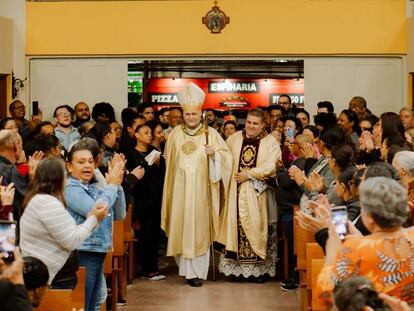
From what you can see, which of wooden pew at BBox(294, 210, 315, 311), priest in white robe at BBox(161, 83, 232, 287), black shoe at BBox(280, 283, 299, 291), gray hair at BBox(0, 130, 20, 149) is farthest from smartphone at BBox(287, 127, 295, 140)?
gray hair at BBox(0, 130, 20, 149)

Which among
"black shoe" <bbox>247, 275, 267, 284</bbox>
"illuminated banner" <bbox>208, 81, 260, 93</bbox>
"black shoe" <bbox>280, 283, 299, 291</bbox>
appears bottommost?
"black shoe" <bbox>280, 283, 299, 291</bbox>

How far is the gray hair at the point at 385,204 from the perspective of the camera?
12.1ft

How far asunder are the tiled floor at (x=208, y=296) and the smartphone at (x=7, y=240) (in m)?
3.43

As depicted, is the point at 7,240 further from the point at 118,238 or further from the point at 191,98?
→ the point at 191,98

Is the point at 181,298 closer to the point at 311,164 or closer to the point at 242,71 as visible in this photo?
the point at 311,164

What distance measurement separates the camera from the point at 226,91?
47.1ft

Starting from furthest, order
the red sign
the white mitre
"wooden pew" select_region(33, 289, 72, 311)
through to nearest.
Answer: the red sign, the white mitre, "wooden pew" select_region(33, 289, 72, 311)

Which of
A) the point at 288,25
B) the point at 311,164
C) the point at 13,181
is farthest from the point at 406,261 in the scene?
the point at 288,25

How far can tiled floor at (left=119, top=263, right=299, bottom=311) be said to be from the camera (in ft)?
25.2

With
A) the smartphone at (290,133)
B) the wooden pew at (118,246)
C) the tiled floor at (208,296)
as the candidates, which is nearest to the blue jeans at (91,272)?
the wooden pew at (118,246)

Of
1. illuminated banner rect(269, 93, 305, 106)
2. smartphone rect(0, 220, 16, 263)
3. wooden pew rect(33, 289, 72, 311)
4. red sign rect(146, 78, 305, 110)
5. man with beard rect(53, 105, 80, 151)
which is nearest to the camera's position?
smartphone rect(0, 220, 16, 263)

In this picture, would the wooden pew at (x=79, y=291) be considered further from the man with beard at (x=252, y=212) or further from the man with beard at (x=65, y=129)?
the man with beard at (x=65, y=129)

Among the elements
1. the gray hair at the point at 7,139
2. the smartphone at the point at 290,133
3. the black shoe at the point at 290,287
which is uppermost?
the smartphone at the point at 290,133

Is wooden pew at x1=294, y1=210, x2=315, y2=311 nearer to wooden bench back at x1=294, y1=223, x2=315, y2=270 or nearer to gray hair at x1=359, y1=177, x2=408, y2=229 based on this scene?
wooden bench back at x1=294, y1=223, x2=315, y2=270
